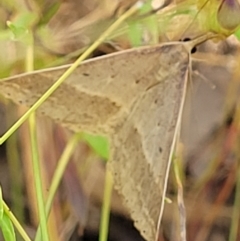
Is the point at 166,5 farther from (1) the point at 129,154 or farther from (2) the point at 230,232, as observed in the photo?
(2) the point at 230,232

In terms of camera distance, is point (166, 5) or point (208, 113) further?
point (208, 113)

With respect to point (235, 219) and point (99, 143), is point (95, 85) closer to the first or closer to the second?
point (99, 143)

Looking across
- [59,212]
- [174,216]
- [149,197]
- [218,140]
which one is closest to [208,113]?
[218,140]

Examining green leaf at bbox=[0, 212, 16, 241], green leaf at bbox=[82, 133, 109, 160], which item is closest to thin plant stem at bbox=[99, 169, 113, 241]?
green leaf at bbox=[82, 133, 109, 160]

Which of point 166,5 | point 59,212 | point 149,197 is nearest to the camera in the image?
point 149,197

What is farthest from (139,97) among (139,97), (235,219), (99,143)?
Answer: (235,219)

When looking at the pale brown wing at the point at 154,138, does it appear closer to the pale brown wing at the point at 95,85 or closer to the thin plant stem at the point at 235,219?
the pale brown wing at the point at 95,85

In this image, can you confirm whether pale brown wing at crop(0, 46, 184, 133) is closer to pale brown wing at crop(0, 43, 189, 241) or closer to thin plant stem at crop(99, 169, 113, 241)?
pale brown wing at crop(0, 43, 189, 241)
